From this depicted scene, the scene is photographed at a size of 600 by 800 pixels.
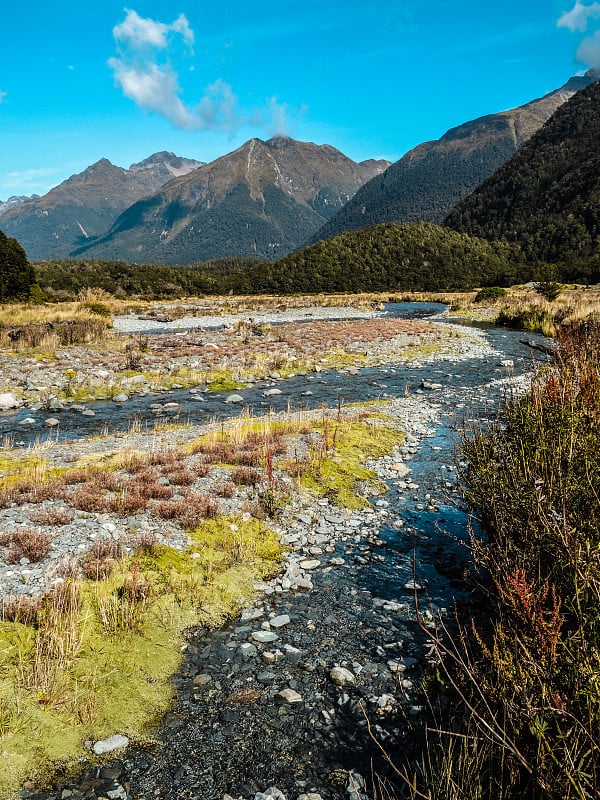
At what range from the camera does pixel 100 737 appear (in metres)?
5.14

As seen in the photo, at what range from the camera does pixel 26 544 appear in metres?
7.93

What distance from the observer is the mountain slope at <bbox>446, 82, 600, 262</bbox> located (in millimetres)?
140625

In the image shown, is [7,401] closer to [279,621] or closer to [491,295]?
[279,621]

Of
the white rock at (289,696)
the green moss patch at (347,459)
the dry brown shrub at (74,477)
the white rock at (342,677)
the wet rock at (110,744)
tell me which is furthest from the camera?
the green moss patch at (347,459)

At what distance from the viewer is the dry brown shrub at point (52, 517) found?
8.93 m

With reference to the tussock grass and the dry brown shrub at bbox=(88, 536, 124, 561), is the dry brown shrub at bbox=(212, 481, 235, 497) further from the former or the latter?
the dry brown shrub at bbox=(88, 536, 124, 561)

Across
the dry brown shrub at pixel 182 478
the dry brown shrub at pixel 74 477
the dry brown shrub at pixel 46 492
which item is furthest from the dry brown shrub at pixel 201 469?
the dry brown shrub at pixel 46 492

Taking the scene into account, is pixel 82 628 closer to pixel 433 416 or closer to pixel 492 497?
pixel 492 497

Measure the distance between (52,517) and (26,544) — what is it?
1.11 meters

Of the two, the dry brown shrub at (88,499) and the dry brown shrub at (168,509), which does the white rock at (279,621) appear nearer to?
the dry brown shrub at (168,509)

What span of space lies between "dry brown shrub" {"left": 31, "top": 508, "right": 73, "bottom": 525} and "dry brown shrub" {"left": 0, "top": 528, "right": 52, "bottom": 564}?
1.30 feet

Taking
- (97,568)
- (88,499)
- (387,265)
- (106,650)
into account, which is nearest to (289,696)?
(106,650)

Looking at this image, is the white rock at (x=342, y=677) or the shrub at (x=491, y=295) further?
the shrub at (x=491, y=295)

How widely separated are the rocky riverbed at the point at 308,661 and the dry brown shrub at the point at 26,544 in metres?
0.24
